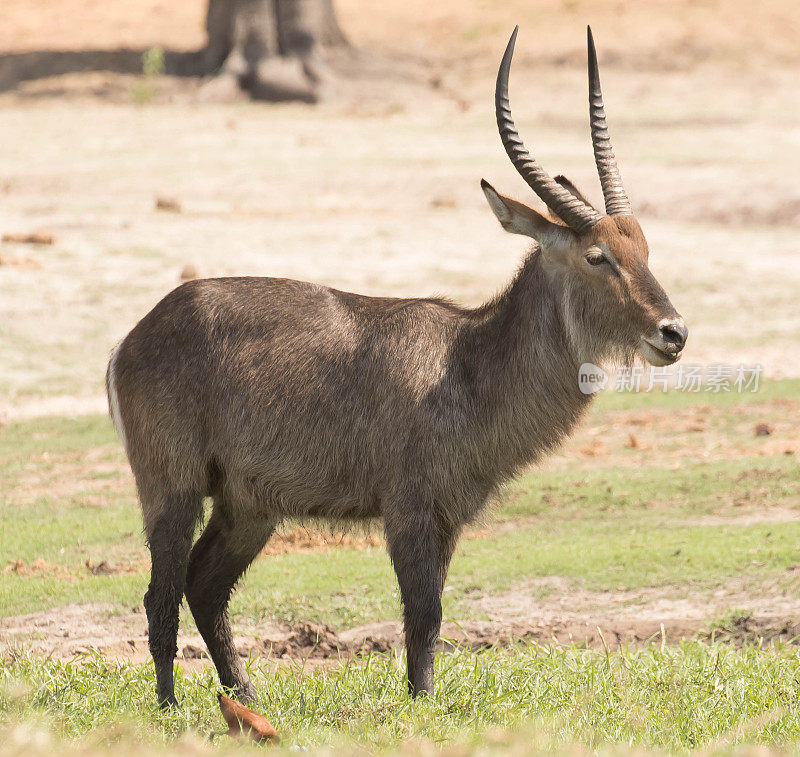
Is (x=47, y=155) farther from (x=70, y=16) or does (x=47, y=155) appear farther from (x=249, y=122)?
(x=70, y=16)

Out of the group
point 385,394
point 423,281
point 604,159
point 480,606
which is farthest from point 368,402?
point 423,281

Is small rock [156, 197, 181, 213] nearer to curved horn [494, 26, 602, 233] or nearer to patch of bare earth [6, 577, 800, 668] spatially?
patch of bare earth [6, 577, 800, 668]

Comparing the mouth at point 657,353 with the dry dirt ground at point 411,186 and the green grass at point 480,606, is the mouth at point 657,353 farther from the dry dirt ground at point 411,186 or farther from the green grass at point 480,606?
the dry dirt ground at point 411,186

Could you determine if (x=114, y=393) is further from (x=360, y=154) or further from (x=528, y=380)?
(x=360, y=154)

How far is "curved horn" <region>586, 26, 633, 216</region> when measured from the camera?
4.52 m

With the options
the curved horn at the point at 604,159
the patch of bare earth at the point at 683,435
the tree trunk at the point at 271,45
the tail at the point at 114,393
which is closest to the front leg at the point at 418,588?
the tail at the point at 114,393

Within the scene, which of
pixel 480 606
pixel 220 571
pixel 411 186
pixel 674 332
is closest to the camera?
pixel 674 332

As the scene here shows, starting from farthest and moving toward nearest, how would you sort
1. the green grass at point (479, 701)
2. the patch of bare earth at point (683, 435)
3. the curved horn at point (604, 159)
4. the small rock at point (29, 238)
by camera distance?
the small rock at point (29, 238) < the patch of bare earth at point (683, 435) < the curved horn at point (604, 159) < the green grass at point (479, 701)

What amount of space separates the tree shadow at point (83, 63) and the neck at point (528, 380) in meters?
18.8

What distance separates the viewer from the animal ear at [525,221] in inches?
171

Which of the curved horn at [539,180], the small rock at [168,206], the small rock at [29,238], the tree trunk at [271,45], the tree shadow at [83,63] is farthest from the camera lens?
the tree shadow at [83,63]

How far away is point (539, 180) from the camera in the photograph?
173 inches

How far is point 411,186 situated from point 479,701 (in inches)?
462

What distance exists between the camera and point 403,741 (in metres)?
3.55
